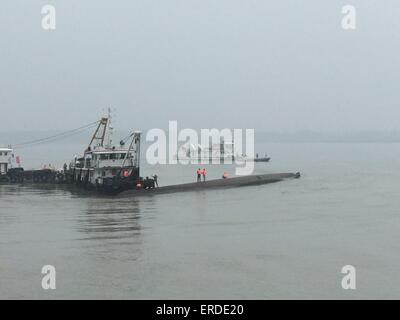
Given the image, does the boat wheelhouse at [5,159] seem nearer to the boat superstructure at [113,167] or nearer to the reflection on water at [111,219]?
the boat superstructure at [113,167]

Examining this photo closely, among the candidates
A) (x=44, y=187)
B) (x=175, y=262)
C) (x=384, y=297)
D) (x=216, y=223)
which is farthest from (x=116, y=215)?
(x=44, y=187)

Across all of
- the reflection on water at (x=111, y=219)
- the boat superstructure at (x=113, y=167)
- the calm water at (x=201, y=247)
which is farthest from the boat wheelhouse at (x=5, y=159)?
the reflection on water at (x=111, y=219)

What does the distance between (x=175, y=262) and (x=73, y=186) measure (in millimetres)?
41625

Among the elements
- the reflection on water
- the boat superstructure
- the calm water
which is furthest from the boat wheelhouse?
the reflection on water

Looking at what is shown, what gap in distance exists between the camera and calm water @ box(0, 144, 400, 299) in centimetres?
2205

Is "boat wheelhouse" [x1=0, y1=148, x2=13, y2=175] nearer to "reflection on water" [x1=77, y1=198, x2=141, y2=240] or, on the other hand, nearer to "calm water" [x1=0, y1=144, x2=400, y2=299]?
"calm water" [x1=0, y1=144, x2=400, y2=299]

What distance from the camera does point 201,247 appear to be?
95.5ft

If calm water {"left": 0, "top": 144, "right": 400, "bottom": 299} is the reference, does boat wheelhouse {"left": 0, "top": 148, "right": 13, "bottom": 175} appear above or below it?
above

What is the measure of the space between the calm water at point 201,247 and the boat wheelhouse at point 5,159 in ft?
75.2

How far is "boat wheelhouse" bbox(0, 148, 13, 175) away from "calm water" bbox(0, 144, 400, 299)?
22.9 m

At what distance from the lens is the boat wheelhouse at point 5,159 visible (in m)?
72.4

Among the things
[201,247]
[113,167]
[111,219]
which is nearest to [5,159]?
[113,167]

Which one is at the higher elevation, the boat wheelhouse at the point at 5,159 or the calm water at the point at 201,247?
the boat wheelhouse at the point at 5,159
